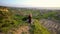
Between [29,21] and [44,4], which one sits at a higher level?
[44,4]

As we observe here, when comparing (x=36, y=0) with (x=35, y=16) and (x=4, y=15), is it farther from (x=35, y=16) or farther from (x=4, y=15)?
(x=4, y=15)

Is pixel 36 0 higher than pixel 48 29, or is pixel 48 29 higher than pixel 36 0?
pixel 36 0

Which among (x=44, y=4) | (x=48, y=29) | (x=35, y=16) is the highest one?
(x=44, y=4)

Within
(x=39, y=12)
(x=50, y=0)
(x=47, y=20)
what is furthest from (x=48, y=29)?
(x=50, y=0)

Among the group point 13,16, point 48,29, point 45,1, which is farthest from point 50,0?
point 13,16

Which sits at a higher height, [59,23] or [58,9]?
[58,9]

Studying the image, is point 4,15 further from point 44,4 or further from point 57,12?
point 57,12

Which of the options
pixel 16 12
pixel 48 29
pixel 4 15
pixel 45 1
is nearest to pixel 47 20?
pixel 48 29

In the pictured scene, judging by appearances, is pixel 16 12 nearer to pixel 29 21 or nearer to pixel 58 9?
pixel 29 21
